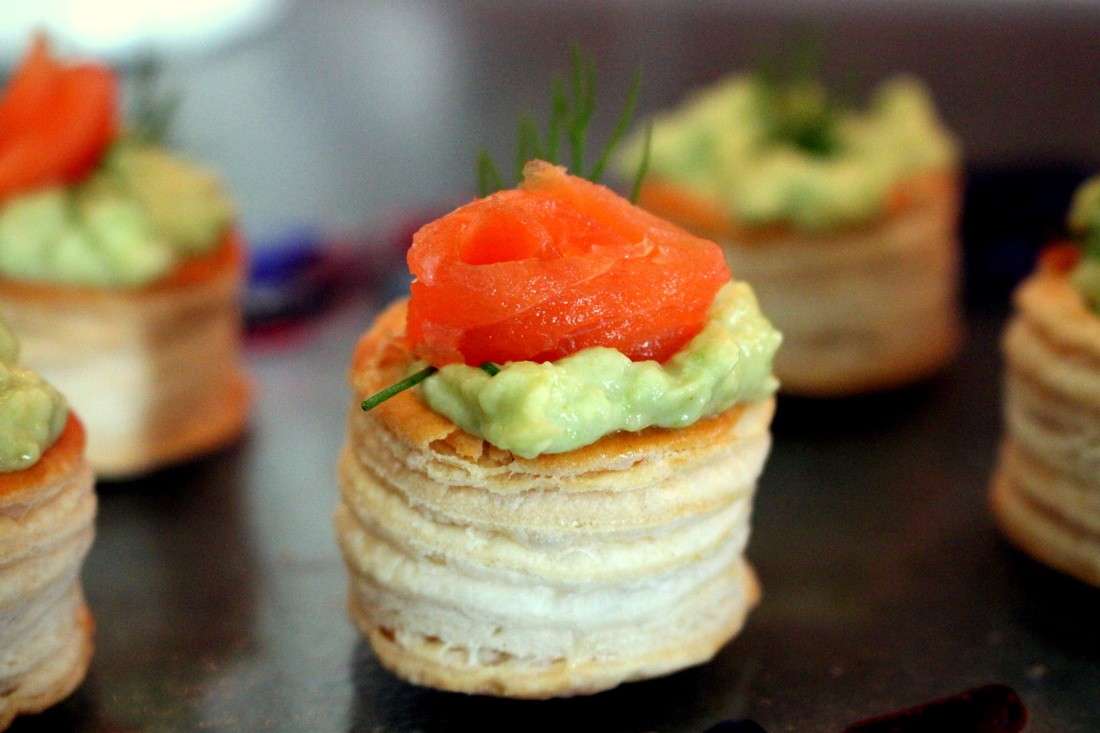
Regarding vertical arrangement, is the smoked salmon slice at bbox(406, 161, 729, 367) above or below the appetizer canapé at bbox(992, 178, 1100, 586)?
above

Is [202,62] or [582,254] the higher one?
[582,254]

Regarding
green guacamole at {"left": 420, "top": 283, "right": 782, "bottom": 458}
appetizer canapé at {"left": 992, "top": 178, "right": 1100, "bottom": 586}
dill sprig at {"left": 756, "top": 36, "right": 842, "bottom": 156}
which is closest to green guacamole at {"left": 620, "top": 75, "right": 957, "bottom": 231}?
dill sprig at {"left": 756, "top": 36, "right": 842, "bottom": 156}

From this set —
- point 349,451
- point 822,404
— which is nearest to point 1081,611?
point 822,404

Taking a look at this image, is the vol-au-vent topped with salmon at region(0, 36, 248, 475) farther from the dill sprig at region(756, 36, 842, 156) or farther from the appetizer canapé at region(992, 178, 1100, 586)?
the appetizer canapé at region(992, 178, 1100, 586)

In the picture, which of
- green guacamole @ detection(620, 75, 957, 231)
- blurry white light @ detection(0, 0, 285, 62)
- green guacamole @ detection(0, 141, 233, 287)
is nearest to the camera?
green guacamole @ detection(0, 141, 233, 287)

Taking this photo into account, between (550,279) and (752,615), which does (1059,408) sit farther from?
(550,279)

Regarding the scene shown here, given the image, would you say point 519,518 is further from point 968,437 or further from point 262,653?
point 968,437

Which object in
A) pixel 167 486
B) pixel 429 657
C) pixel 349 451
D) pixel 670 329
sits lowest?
pixel 167 486

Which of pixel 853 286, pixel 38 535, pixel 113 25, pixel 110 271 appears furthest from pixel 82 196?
pixel 113 25
